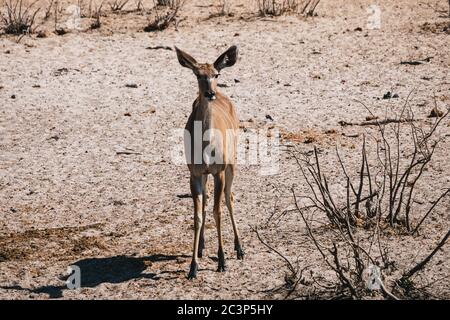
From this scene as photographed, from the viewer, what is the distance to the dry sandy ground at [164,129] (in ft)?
25.9

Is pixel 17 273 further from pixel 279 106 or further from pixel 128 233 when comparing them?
pixel 279 106

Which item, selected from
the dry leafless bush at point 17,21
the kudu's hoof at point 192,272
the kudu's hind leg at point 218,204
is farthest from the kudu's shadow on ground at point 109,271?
the dry leafless bush at point 17,21

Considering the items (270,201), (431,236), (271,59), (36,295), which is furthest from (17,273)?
(271,59)

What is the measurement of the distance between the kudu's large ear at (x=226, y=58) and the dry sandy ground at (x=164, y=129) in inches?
65.0

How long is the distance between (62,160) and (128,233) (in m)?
2.33

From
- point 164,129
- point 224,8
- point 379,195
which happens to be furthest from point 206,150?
point 224,8

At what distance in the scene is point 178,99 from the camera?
12.4 m

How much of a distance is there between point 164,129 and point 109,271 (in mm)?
3934

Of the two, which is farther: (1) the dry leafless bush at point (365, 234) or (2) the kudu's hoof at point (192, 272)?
(2) the kudu's hoof at point (192, 272)

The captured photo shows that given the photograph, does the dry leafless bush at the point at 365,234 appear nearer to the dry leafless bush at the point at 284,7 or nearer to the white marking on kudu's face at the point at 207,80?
the white marking on kudu's face at the point at 207,80

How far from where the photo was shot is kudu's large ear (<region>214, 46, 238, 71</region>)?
8.11 m

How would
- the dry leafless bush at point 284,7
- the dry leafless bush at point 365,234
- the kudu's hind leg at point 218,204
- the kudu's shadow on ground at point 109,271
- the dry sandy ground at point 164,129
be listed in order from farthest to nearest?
1. the dry leafless bush at point 284,7
2. the dry sandy ground at point 164,129
3. the kudu's hind leg at point 218,204
4. the kudu's shadow on ground at point 109,271
5. the dry leafless bush at point 365,234
